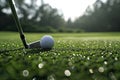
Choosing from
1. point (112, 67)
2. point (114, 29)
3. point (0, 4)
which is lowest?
point (114, 29)

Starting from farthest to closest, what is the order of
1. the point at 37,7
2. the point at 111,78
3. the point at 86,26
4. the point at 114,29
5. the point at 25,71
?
the point at 37,7
the point at 86,26
the point at 114,29
the point at 25,71
the point at 111,78

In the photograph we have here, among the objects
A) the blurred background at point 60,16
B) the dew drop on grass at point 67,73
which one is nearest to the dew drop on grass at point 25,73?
the dew drop on grass at point 67,73

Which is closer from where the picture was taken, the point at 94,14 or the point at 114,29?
the point at 114,29

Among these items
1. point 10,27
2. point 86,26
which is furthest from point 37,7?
point 10,27

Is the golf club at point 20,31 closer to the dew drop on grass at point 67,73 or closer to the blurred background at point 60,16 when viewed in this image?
the dew drop on grass at point 67,73

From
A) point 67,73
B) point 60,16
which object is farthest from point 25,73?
point 60,16

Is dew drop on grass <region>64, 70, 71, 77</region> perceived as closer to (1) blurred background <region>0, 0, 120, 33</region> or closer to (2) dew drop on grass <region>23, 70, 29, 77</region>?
(2) dew drop on grass <region>23, 70, 29, 77</region>

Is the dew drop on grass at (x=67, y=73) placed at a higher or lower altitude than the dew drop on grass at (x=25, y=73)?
lower

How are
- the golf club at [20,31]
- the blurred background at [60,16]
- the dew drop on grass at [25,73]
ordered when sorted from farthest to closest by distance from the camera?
1. the blurred background at [60,16]
2. the golf club at [20,31]
3. the dew drop on grass at [25,73]

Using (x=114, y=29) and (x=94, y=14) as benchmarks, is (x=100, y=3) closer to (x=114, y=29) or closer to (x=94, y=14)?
(x=94, y=14)

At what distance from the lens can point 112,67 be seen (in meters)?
3.25

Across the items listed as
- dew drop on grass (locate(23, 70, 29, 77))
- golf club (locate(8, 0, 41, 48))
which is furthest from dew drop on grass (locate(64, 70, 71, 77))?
golf club (locate(8, 0, 41, 48))

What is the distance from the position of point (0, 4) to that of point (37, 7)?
19.7m

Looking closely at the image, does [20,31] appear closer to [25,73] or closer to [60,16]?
[25,73]
